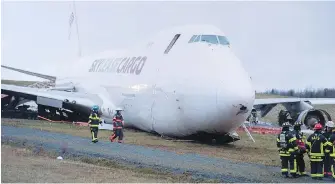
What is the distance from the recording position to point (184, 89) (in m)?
21.6

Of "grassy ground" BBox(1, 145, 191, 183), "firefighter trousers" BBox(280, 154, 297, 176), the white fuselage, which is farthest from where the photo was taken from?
the white fuselage

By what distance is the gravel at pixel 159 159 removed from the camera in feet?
45.5

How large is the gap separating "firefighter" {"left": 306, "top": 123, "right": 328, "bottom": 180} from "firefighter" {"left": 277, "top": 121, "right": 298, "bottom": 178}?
0.49 meters

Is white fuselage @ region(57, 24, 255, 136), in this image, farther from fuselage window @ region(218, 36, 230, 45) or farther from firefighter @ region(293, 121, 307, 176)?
firefighter @ region(293, 121, 307, 176)

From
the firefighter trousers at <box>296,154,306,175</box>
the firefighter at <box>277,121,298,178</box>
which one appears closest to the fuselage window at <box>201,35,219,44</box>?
the firefighter at <box>277,121,298,178</box>

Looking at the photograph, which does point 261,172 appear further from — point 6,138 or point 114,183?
point 6,138

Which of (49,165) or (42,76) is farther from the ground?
(42,76)

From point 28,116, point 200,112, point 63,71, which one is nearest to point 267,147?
point 200,112

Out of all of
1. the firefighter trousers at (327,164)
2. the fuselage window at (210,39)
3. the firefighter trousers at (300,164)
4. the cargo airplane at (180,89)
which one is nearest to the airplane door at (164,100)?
the cargo airplane at (180,89)

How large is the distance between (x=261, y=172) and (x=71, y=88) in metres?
28.0

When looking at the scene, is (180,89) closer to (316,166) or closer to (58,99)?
(316,166)

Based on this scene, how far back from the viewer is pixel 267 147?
914 inches

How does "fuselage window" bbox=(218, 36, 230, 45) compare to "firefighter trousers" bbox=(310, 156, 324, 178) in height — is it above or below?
above

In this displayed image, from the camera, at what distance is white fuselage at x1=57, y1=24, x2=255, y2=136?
2012 centimetres
